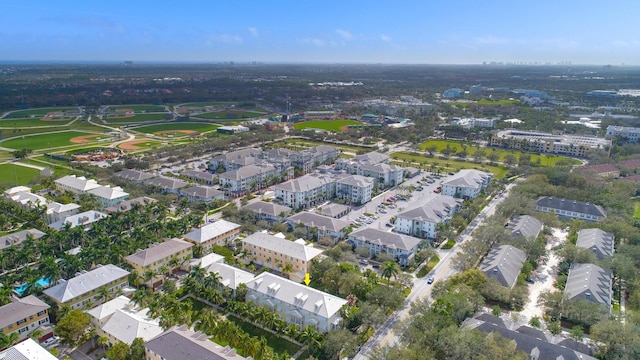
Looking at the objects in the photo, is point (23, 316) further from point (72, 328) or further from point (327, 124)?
point (327, 124)

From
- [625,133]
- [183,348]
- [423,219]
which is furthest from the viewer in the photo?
[625,133]

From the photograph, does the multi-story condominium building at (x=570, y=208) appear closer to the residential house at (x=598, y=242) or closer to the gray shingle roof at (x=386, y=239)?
the residential house at (x=598, y=242)

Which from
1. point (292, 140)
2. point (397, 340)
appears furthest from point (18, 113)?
point (397, 340)

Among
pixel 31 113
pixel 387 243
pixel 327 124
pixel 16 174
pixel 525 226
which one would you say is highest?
pixel 31 113

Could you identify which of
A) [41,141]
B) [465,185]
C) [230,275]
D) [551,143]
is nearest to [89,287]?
[230,275]

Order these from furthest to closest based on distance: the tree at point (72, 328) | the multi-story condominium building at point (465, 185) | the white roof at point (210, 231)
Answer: the multi-story condominium building at point (465, 185), the white roof at point (210, 231), the tree at point (72, 328)

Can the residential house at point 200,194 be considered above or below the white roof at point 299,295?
below

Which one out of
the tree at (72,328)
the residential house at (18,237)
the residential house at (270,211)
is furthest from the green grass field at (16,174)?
the tree at (72,328)
